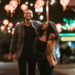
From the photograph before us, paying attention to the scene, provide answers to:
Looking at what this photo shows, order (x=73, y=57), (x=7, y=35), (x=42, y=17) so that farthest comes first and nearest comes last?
1. (x=7, y=35)
2. (x=42, y=17)
3. (x=73, y=57)

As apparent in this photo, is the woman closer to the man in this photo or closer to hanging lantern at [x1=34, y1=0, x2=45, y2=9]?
the man

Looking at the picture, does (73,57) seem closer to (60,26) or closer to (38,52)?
(60,26)

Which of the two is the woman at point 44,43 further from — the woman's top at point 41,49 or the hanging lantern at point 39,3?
the hanging lantern at point 39,3

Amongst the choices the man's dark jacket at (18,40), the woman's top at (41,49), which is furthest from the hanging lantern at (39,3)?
the woman's top at (41,49)

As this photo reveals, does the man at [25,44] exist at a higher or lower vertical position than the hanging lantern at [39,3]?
lower

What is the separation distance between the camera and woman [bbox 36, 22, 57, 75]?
360 cm

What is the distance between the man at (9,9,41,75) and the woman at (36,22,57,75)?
10 cm

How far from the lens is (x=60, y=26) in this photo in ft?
66.1

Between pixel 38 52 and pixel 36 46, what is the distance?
4.1 inches

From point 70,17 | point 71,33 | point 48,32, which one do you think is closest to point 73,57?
point 71,33

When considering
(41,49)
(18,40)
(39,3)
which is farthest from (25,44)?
(39,3)

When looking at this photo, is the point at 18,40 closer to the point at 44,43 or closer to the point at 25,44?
the point at 25,44

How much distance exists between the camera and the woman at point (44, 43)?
142 inches

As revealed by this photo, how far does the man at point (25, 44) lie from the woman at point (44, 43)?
0.10 metres
